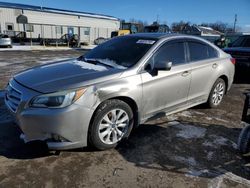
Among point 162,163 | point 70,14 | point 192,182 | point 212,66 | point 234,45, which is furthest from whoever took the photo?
point 70,14

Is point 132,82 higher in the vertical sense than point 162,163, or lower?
higher

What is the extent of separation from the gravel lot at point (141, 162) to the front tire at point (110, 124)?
157 mm

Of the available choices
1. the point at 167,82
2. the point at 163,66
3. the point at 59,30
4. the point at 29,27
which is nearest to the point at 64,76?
the point at 163,66

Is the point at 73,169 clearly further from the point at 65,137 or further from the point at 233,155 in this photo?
the point at 233,155

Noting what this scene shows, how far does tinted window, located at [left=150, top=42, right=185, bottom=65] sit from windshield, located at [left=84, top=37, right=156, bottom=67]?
0.63 ft

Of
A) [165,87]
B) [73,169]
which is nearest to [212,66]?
[165,87]

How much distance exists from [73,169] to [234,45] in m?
8.68

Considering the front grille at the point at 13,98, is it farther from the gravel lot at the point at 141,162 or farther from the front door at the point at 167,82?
the front door at the point at 167,82

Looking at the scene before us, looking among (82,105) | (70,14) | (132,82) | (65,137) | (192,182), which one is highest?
(70,14)

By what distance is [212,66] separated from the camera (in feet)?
16.4

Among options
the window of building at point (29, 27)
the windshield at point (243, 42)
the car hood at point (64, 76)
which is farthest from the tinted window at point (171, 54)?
the window of building at point (29, 27)

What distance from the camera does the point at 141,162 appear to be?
3258 millimetres

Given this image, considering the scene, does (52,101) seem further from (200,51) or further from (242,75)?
(242,75)

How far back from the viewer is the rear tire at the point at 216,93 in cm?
522
